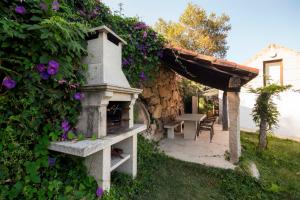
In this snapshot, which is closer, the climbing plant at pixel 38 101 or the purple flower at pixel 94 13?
the climbing plant at pixel 38 101

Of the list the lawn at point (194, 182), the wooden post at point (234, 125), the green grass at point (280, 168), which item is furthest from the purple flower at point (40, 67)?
the green grass at point (280, 168)

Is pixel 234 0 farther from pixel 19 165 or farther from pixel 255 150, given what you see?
pixel 19 165

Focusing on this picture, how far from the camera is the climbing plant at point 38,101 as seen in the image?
157cm

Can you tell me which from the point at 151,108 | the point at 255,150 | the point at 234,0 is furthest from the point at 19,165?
the point at 234,0

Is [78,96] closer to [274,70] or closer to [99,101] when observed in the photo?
[99,101]

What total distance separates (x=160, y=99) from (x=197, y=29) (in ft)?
35.4

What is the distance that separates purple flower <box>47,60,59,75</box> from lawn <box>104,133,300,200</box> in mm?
1682

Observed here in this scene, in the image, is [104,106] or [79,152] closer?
[79,152]

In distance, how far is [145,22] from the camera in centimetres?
417

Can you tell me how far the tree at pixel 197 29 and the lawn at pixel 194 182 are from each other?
11517 millimetres

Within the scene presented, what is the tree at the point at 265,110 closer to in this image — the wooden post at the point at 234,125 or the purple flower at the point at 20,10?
the wooden post at the point at 234,125

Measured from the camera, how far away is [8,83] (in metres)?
1.54

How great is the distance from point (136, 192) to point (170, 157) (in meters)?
1.87

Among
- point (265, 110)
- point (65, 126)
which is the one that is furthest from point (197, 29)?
point (65, 126)
